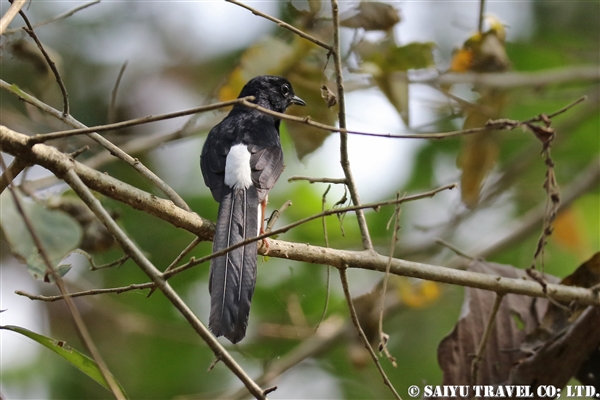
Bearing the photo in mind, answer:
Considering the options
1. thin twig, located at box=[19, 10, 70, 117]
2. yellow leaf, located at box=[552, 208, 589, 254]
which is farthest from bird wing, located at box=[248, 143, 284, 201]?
yellow leaf, located at box=[552, 208, 589, 254]

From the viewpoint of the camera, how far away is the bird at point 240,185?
8.07 feet

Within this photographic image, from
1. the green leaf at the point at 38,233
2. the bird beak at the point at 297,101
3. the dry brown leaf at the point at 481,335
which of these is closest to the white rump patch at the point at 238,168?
the green leaf at the point at 38,233

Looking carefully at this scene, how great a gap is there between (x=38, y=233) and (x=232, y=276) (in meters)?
0.91

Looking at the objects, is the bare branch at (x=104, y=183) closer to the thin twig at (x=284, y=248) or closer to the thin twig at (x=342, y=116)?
the thin twig at (x=284, y=248)

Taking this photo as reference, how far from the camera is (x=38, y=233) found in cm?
281

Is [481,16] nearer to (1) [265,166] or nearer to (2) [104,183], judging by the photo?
(1) [265,166]

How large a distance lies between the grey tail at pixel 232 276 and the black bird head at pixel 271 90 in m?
1.63

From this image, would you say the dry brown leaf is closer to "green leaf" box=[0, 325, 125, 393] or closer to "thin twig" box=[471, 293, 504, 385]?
"thin twig" box=[471, 293, 504, 385]

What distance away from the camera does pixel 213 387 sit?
21.6 feet

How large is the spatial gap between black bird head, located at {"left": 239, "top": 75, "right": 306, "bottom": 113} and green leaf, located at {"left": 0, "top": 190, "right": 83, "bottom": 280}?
1884 millimetres

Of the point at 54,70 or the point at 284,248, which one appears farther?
the point at 284,248

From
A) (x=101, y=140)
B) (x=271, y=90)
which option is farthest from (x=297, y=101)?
(x=101, y=140)

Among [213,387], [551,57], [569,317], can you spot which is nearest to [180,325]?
[213,387]

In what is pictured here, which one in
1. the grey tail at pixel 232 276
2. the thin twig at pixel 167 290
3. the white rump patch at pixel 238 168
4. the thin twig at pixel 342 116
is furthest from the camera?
the white rump patch at pixel 238 168
